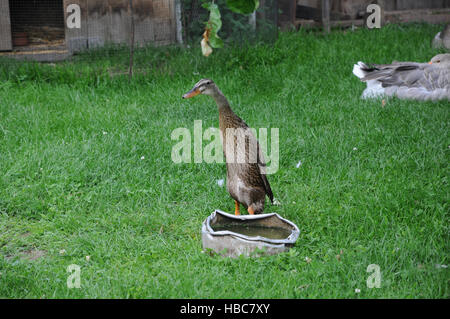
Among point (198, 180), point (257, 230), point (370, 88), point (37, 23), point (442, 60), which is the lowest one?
point (257, 230)

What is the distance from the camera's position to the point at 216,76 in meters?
7.14

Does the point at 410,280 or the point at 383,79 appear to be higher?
the point at 383,79

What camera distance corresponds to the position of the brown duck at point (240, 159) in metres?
3.74

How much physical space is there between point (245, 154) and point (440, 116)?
304 cm

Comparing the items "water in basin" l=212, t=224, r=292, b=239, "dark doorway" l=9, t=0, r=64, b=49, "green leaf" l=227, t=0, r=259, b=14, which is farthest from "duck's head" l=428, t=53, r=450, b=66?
"dark doorway" l=9, t=0, r=64, b=49

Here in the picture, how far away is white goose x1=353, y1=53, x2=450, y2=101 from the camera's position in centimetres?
638

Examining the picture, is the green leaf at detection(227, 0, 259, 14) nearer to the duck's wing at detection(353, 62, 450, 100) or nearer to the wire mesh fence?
the duck's wing at detection(353, 62, 450, 100)

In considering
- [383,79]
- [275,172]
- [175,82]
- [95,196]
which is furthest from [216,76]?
[95,196]

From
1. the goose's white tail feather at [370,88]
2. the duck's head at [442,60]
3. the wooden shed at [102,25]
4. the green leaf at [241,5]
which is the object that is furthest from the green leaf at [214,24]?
the wooden shed at [102,25]

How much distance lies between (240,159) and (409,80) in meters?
3.70

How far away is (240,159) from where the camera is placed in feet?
12.3

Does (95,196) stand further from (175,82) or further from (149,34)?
(149,34)

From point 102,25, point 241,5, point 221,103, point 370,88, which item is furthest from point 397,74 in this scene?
point 241,5

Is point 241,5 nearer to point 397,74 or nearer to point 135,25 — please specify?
point 397,74
